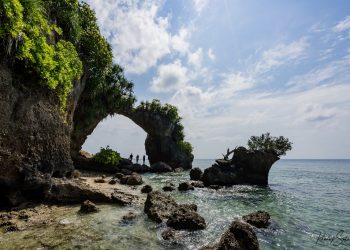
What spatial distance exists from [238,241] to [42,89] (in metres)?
10.8

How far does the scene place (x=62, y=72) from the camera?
13695mm

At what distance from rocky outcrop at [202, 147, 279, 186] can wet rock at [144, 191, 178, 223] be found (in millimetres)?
15299

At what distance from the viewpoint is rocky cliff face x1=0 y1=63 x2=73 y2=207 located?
10594 mm

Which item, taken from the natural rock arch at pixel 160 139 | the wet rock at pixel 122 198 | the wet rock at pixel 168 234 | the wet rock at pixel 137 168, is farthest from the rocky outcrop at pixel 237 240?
the natural rock arch at pixel 160 139

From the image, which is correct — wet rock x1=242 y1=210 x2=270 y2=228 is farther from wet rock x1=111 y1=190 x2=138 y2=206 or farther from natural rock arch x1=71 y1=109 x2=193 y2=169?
natural rock arch x1=71 y1=109 x2=193 y2=169

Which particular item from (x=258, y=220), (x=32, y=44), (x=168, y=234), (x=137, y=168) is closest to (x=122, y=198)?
(x=168, y=234)

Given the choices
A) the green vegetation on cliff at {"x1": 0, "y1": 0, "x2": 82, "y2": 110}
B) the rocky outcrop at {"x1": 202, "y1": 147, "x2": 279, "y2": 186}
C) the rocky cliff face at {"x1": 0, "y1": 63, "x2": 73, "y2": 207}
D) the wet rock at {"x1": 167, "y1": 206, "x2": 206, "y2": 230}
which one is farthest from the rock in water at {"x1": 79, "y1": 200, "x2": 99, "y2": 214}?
the rocky outcrop at {"x1": 202, "y1": 147, "x2": 279, "y2": 186}

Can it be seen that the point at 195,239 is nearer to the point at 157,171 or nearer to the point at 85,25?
the point at 85,25

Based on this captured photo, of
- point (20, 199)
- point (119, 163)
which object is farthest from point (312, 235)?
point (119, 163)

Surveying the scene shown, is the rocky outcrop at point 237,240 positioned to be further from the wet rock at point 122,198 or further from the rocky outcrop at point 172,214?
the wet rock at point 122,198

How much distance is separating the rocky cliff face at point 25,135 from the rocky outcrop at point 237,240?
8191mm

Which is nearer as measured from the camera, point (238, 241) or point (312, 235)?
point (238, 241)

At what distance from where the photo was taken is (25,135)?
1180 centimetres

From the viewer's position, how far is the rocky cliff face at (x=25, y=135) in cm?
1059
